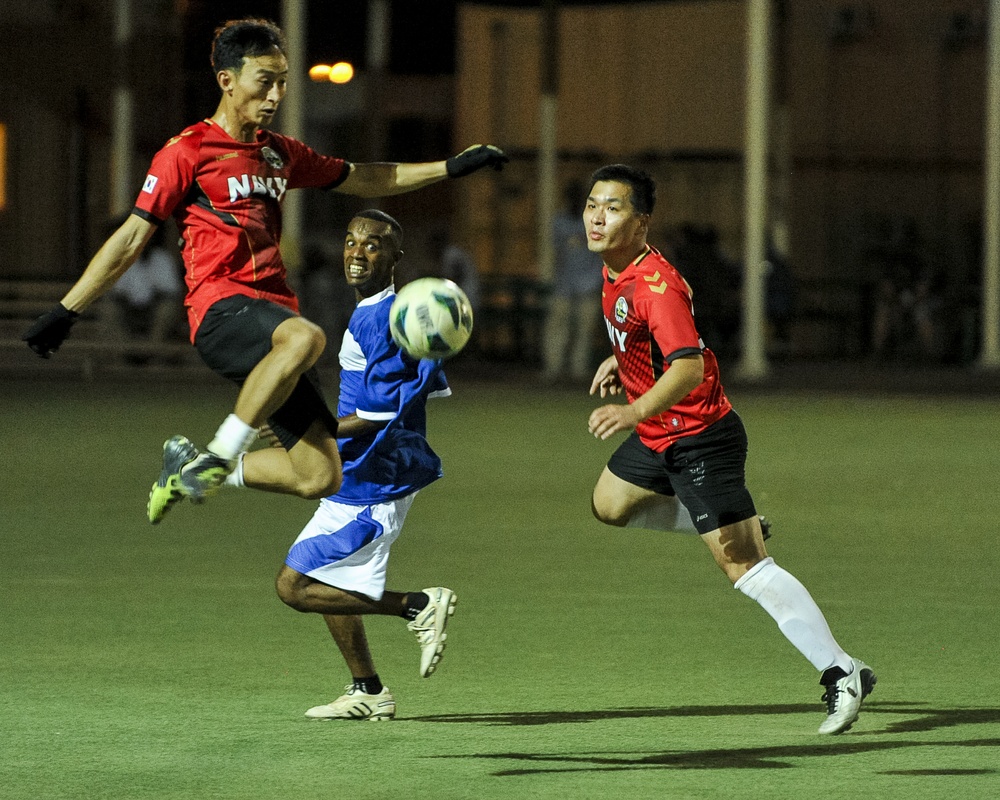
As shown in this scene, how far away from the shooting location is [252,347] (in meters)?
6.75

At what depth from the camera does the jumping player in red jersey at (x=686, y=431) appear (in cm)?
659

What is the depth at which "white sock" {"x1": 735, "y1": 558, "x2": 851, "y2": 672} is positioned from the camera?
6680 millimetres

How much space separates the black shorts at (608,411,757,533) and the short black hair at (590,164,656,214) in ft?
2.57

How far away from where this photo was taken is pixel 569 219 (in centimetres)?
2200

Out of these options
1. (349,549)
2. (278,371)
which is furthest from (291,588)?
(278,371)

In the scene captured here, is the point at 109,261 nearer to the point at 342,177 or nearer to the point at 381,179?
the point at 342,177

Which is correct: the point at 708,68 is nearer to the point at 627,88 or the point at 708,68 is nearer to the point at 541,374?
the point at 627,88

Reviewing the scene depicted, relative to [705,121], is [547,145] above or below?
below

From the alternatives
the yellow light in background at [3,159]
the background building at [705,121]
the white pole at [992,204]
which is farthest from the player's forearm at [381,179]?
the background building at [705,121]

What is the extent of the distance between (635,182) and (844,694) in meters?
1.86

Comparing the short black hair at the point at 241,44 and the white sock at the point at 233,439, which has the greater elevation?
the short black hair at the point at 241,44

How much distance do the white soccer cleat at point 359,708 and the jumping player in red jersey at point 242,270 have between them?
0.73 meters

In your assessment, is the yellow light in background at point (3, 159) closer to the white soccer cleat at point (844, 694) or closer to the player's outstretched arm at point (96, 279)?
the player's outstretched arm at point (96, 279)

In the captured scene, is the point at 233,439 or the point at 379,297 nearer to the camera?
the point at 233,439
